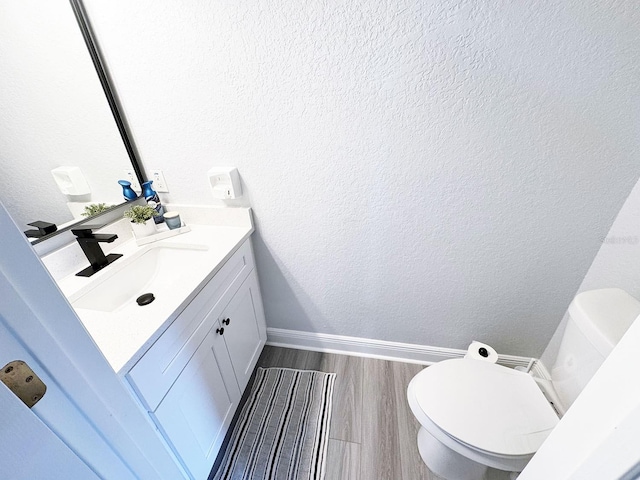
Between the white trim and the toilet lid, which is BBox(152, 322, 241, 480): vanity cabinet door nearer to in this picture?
the white trim

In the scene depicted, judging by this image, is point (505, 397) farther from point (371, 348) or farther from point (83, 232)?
point (83, 232)

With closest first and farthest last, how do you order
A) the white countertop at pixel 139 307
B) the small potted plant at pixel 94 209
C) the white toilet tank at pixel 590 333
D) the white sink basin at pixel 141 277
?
the white countertop at pixel 139 307 < the white toilet tank at pixel 590 333 < the white sink basin at pixel 141 277 < the small potted plant at pixel 94 209

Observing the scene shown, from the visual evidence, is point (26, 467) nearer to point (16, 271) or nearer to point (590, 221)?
point (16, 271)

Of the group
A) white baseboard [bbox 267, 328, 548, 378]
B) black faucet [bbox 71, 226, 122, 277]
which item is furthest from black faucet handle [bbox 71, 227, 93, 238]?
white baseboard [bbox 267, 328, 548, 378]

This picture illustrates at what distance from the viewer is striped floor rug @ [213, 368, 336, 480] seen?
1.10m

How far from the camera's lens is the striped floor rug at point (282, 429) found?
1.10m

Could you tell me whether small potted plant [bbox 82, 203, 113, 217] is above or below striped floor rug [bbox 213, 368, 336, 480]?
above

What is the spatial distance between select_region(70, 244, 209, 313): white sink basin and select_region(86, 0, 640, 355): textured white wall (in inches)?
11.5

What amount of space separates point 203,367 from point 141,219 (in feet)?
2.24

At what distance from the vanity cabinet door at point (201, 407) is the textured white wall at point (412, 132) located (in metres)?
0.54

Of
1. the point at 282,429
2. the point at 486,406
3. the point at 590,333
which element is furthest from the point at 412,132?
the point at 282,429

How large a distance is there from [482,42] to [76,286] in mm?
1551

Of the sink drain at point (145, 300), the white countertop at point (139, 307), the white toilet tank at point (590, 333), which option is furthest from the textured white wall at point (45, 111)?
the white toilet tank at point (590, 333)

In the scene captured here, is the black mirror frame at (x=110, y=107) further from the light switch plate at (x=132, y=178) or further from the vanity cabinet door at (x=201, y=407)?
the vanity cabinet door at (x=201, y=407)
